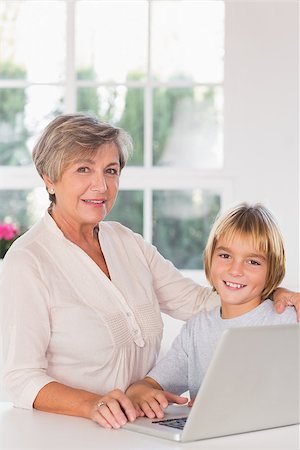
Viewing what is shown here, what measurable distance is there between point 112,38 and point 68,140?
2.98 metres

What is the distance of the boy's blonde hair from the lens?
8.05 ft

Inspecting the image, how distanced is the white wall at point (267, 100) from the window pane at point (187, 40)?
0.25 m

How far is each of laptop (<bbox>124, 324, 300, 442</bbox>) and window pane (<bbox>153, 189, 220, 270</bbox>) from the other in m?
3.31

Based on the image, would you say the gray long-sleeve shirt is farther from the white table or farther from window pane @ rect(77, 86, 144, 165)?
window pane @ rect(77, 86, 144, 165)

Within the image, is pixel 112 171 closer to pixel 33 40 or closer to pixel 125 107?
pixel 125 107

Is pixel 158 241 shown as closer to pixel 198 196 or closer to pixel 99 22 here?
pixel 198 196

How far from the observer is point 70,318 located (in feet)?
7.87

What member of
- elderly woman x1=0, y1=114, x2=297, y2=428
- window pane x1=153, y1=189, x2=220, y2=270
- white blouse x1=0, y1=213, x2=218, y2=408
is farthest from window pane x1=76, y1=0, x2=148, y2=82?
white blouse x1=0, y1=213, x2=218, y2=408

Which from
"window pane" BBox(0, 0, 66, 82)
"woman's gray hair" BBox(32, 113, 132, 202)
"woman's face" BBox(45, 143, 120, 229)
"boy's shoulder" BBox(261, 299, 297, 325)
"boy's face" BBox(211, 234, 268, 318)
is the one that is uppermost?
"window pane" BBox(0, 0, 66, 82)

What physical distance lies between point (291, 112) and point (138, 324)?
9.05ft

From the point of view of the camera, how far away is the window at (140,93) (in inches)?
209

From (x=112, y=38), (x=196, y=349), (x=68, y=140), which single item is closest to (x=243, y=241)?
(x=196, y=349)

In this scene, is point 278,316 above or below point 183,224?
above

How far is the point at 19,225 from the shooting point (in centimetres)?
542
